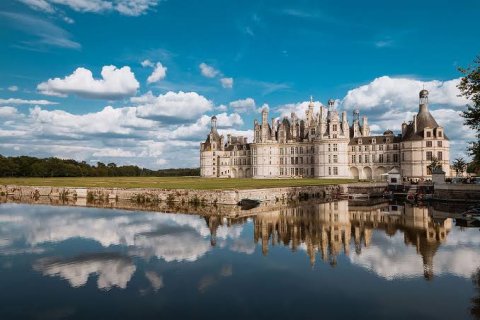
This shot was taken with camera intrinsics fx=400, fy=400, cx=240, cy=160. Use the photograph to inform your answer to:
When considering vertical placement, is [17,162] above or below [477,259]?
above

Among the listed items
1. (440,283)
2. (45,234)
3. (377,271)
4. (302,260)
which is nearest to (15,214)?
(45,234)

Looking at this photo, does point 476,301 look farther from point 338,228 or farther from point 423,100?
point 423,100

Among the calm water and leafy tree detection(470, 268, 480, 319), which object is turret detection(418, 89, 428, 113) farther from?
leafy tree detection(470, 268, 480, 319)

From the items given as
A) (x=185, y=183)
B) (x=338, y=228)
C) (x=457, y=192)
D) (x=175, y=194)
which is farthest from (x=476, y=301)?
(x=185, y=183)

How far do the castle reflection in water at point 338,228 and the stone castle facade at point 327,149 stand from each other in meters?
36.7

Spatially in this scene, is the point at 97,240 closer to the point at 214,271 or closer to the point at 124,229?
the point at 124,229

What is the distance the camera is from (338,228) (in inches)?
1033

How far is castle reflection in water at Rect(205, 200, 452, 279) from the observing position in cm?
2022

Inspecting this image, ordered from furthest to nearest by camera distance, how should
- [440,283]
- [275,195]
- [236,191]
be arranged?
[275,195] → [236,191] → [440,283]

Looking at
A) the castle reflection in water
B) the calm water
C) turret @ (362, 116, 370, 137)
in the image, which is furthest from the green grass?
turret @ (362, 116, 370, 137)

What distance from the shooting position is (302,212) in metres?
34.4

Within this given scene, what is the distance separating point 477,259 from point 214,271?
1182cm

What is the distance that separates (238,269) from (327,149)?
65236 mm

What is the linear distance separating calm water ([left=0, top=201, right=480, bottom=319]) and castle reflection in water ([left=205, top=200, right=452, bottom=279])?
0.38ft
